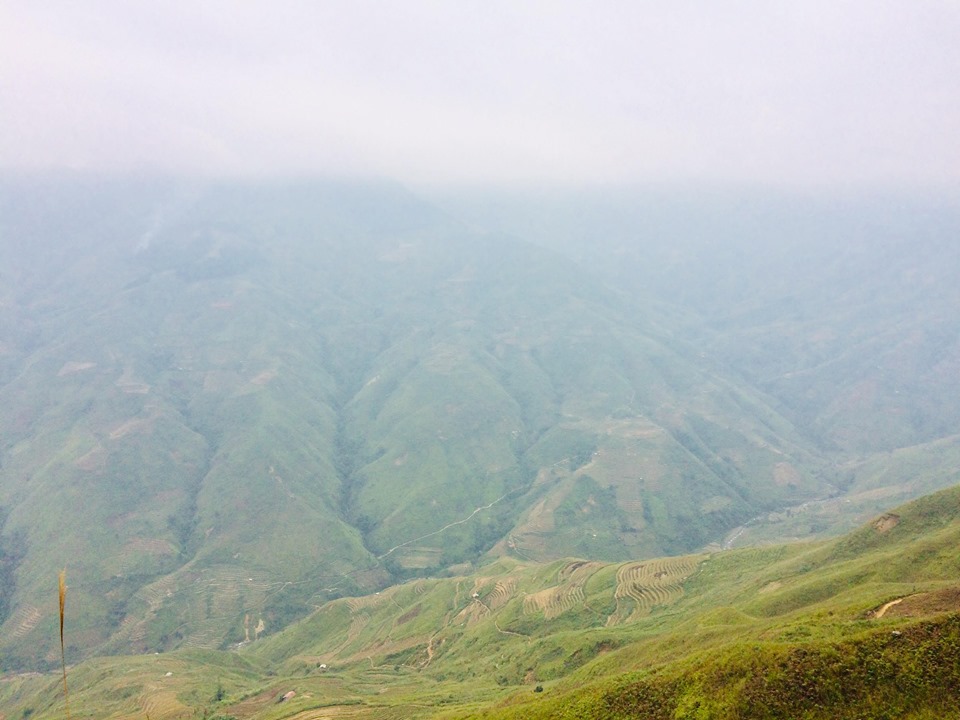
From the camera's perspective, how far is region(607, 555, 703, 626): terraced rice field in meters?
136

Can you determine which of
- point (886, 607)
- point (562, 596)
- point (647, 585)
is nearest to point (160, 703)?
point (562, 596)

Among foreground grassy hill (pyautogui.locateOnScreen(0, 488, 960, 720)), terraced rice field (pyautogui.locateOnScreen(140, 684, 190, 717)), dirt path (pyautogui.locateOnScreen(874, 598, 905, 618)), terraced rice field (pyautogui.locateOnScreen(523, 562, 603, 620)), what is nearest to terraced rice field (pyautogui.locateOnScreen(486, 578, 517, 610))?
foreground grassy hill (pyautogui.locateOnScreen(0, 488, 960, 720))

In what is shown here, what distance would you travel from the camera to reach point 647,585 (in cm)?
14600

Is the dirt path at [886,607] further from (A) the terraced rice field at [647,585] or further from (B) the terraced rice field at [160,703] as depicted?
(B) the terraced rice field at [160,703]

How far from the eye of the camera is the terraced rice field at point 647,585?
136125 mm

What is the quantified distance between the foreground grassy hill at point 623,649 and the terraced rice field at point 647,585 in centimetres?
53

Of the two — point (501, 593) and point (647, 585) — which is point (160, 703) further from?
point (647, 585)

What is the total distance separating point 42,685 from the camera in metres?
165

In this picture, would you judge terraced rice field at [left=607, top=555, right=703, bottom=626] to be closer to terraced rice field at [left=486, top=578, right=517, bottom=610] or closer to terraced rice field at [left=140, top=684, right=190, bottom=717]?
terraced rice field at [left=486, top=578, right=517, bottom=610]

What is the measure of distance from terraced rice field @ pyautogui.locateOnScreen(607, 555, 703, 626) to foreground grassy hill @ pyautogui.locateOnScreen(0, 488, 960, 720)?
1.75 ft

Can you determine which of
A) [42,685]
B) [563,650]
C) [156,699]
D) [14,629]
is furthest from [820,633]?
[14,629]

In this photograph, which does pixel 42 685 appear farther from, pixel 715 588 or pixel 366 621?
pixel 715 588

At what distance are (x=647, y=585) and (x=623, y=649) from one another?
50.9 m

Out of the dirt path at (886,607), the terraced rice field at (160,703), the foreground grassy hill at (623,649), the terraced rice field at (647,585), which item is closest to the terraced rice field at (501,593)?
the foreground grassy hill at (623,649)
